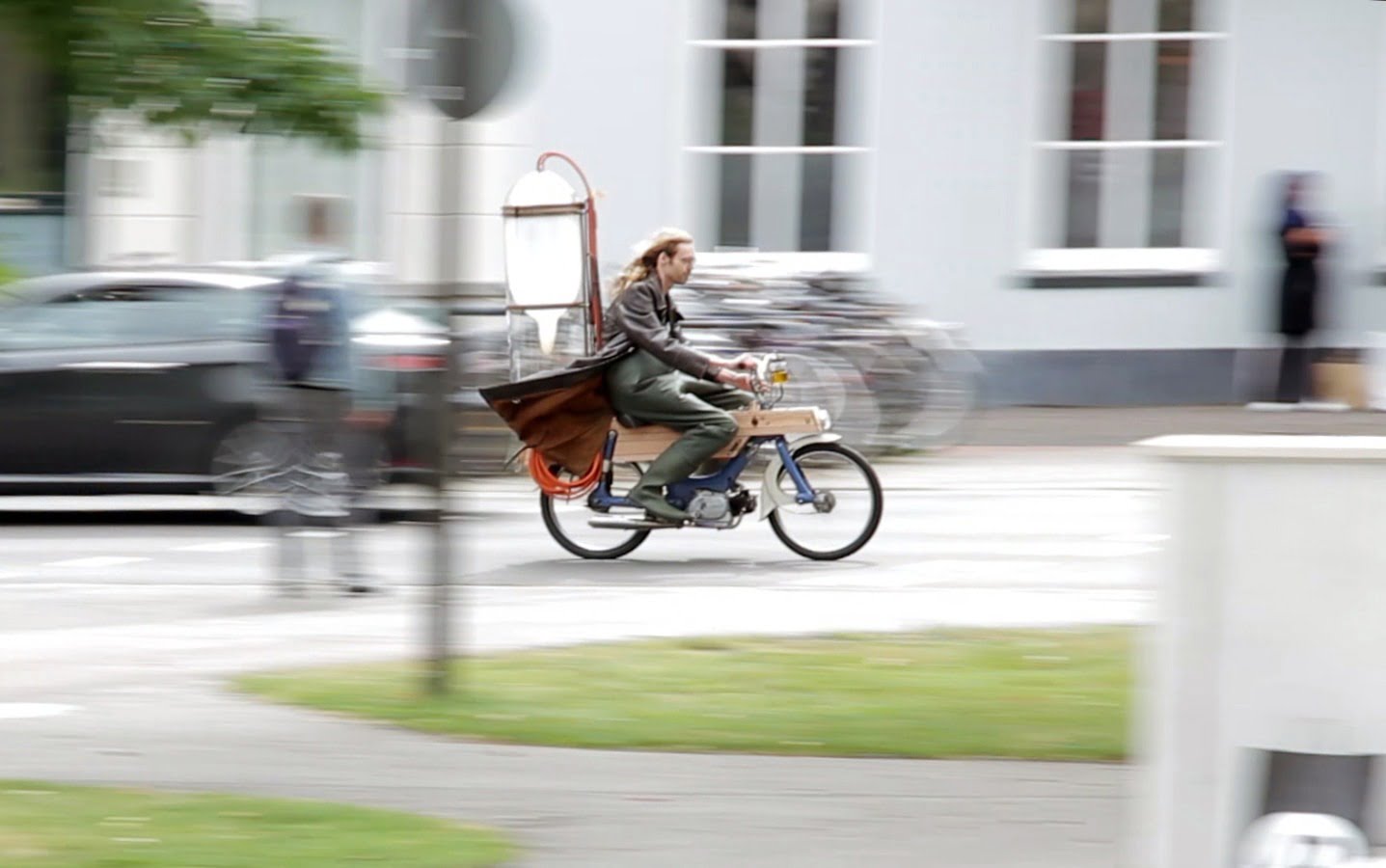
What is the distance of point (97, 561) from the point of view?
1323 cm

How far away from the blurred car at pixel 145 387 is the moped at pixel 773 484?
75.5 inches

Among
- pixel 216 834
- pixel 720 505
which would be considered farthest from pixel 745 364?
pixel 216 834

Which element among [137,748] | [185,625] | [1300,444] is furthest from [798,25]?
[1300,444]

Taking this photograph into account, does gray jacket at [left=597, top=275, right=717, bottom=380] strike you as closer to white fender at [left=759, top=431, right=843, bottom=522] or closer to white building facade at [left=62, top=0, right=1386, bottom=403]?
white fender at [left=759, top=431, right=843, bottom=522]

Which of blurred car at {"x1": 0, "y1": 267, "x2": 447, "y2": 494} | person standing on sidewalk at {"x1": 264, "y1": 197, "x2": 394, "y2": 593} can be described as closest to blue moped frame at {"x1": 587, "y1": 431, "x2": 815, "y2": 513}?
person standing on sidewalk at {"x1": 264, "y1": 197, "x2": 394, "y2": 593}

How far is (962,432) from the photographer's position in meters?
18.4

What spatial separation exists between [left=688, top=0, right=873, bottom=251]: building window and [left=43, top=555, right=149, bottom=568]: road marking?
914 centimetres

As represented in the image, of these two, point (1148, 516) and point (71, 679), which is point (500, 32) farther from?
point (1148, 516)

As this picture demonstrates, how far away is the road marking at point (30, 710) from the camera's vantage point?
826 centimetres

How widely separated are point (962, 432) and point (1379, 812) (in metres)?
13.4

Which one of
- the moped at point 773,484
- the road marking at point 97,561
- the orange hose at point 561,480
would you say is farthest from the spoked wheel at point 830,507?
the road marking at point 97,561

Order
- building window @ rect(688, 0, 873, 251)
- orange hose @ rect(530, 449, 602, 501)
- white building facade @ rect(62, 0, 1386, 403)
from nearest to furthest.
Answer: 1. orange hose @ rect(530, 449, 602, 501)
2. white building facade @ rect(62, 0, 1386, 403)
3. building window @ rect(688, 0, 873, 251)

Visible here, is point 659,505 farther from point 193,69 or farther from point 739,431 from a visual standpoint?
point 193,69

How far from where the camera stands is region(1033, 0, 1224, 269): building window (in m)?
21.0
